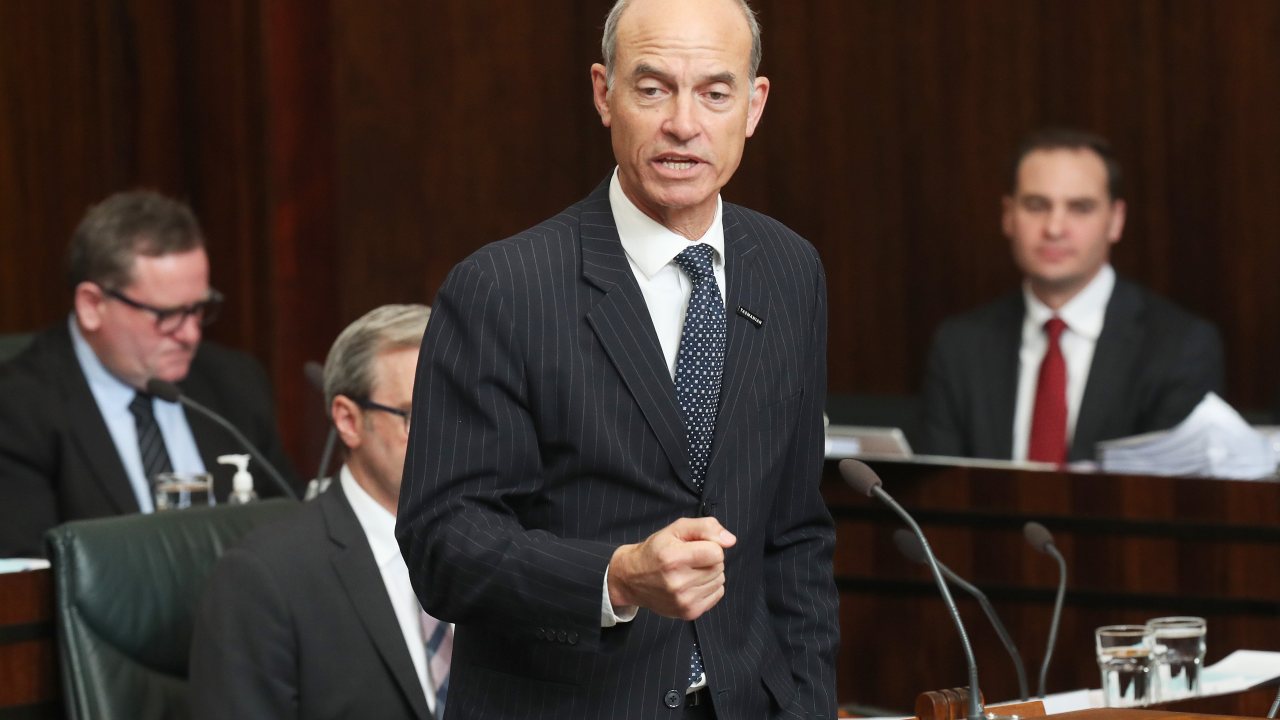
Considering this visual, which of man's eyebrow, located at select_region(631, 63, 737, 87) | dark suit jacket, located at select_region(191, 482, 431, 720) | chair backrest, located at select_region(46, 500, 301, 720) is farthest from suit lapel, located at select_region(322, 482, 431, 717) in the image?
man's eyebrow, located at select_region(631, 63, 737, 87)

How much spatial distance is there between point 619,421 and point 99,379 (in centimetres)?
280

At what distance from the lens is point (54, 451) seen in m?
4.07

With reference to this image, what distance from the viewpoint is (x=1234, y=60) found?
5645mm

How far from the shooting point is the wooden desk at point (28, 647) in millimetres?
2850

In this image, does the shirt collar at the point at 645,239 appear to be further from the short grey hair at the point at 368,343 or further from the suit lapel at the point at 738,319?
the short grey hair at the point at 368,343

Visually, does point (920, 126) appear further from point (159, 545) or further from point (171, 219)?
point (159, 545)

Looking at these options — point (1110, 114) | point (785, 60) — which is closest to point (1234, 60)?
point (1110, 114)

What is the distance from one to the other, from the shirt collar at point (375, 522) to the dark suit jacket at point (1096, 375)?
2455 mm

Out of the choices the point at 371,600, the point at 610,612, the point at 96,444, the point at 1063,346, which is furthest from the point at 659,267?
the point at 1063,346

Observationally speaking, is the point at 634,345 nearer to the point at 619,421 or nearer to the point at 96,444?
the point at 619,421

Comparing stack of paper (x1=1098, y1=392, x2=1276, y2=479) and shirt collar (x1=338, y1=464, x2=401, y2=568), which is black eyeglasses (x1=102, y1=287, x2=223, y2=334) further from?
stack of paper (x1=1098, y1=392, x2=1276, y2=479)

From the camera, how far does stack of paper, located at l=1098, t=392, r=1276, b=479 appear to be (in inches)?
149

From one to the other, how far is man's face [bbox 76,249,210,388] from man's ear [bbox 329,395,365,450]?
146 centimetres

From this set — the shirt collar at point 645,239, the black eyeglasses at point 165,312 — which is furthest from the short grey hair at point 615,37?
the black eyeglasses at point 165,312
